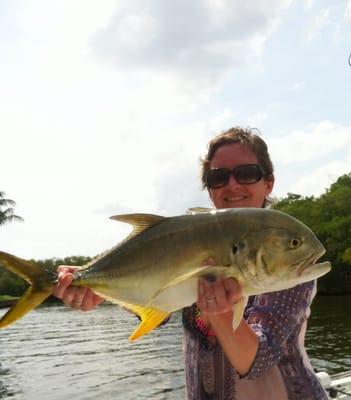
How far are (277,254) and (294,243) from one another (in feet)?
0.44

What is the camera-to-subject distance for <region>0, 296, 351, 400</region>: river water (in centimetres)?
1819

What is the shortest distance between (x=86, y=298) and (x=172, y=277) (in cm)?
90

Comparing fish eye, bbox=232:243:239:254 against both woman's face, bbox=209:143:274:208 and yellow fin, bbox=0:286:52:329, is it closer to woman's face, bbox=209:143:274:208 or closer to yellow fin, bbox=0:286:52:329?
woman's face, bbox=209:143:274:208

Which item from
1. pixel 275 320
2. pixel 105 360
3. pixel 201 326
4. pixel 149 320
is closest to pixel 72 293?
pixel 149 320

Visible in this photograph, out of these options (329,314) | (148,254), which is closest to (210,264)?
(148,254)

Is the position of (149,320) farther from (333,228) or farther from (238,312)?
(333,228)

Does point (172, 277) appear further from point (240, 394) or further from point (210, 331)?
point (240, 394)

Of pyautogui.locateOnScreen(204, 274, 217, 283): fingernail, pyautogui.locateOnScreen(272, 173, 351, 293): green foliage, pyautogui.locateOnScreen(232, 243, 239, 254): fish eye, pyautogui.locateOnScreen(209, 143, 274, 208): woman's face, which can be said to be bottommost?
pyautogui.locateOnScreen(204, 274, 217, 283): fingernail

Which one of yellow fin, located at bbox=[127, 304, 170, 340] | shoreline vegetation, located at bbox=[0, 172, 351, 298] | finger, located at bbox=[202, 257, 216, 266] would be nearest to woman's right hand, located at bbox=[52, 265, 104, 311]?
yellow fin, located at bbox=[127, 304, 170, 340]

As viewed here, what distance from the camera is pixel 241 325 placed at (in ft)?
9.83

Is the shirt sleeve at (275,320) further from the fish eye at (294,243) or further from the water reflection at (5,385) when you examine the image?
the water reflection at (5,385)

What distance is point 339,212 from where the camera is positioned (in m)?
73.9

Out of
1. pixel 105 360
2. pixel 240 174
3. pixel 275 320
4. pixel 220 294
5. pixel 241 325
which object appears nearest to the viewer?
pixel 220 294

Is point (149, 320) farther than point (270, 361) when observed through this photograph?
Yes
